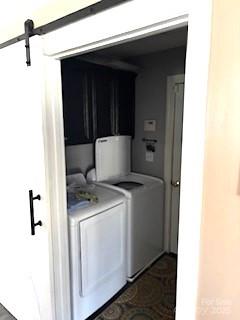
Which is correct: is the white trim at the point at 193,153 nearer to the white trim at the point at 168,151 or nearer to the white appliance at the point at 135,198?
the white appliance at the point at 135,198

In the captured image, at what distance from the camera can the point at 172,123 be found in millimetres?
2707

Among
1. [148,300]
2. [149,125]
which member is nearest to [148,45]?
[149,125]

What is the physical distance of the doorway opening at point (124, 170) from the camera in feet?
6.44

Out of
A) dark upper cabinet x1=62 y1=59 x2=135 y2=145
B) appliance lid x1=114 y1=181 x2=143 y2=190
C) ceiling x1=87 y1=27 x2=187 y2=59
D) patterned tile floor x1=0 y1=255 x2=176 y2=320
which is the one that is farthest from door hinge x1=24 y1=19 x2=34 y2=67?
patterned tile floor x1=0 y1=255 x2=176 y2=320

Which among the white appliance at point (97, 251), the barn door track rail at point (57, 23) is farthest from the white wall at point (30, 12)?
the white appliance at point (97, 251)

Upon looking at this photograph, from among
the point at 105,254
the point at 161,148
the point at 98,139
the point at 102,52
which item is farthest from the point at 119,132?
the point at 105,254

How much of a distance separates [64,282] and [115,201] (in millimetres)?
765

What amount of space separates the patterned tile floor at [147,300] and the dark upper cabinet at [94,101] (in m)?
1.52

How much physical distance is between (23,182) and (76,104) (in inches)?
38.1

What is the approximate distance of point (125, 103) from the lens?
282cm

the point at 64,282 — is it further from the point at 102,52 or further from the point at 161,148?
the point at 102,52

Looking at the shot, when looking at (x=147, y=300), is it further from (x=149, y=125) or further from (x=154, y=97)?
(x=154, y=97)

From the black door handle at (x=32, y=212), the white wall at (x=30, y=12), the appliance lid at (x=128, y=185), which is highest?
the white wall at (x=30, y=12)

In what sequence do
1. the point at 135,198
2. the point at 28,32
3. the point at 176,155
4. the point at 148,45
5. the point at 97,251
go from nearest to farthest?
the point at 28,32 → the point at 97,251 → the point at 135,198 → the point at 148,45 → the point at 176,155
